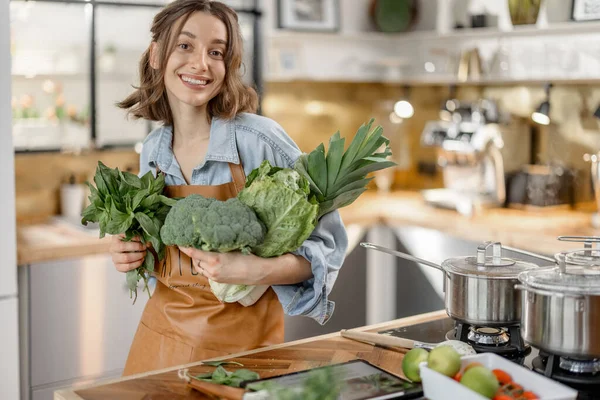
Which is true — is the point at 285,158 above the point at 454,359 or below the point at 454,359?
above

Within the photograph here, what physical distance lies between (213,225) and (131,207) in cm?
32

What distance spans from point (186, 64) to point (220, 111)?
0.51 ft

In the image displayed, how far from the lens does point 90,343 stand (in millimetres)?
3213

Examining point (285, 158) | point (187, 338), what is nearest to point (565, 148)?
point (285, 158)

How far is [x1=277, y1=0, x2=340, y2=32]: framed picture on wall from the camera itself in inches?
161

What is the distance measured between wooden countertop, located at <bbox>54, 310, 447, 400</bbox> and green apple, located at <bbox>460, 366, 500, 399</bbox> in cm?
28

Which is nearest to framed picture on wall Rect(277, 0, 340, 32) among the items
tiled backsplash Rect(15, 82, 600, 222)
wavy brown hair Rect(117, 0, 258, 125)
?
tiled backsplash Rect(15, 82, 600, 222)

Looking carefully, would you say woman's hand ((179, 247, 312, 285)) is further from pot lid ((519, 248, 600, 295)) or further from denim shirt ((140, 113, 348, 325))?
pot lid ((519, 248, 600, 295))

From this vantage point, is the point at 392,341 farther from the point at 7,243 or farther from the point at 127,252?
the point at 7,243

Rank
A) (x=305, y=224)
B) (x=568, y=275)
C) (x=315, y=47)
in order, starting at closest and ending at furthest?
(x=568, y=275) → (x=305, y=224) → (x=315, y=47)

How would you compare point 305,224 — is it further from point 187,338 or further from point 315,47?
point 315,47

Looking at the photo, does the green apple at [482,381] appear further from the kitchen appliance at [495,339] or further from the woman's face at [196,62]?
the woman's face at [196,62]

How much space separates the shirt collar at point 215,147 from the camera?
6.53ft

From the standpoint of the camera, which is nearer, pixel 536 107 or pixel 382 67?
pixel 536 107
